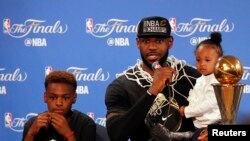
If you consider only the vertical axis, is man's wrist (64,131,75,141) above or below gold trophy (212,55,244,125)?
below

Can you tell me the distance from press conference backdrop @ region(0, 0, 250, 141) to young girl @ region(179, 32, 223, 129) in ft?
3.05

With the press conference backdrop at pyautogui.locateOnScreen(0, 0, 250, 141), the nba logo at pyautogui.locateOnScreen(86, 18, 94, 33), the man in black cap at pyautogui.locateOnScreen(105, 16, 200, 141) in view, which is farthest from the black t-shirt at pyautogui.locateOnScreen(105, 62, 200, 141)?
the nba logo at pyautogui.locateOnScreen(86, 18, 94, 33)

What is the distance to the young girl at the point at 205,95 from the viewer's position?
6.75ft

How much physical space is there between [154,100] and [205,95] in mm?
233

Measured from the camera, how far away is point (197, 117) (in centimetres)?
208

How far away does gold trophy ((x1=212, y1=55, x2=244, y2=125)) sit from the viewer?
132cm

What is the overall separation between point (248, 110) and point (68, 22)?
A: 3.65 feet

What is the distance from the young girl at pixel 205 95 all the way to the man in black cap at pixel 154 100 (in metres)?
0.03

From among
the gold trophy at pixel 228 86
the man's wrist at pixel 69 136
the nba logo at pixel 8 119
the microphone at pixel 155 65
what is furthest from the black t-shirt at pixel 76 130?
the nba logo at pixel 8 119

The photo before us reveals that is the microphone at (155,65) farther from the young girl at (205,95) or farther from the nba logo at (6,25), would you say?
the nba logo at (6,25)

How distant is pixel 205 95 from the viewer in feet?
6.92

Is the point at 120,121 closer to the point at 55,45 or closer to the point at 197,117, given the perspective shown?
the point at 197,117

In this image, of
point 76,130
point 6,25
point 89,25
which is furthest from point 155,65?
point 6,25

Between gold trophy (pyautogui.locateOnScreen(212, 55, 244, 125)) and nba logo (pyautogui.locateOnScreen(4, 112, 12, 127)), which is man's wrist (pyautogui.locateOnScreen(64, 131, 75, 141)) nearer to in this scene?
gold trophy (pyautogui.locateOnScreen(212, 55, 244, 125))
